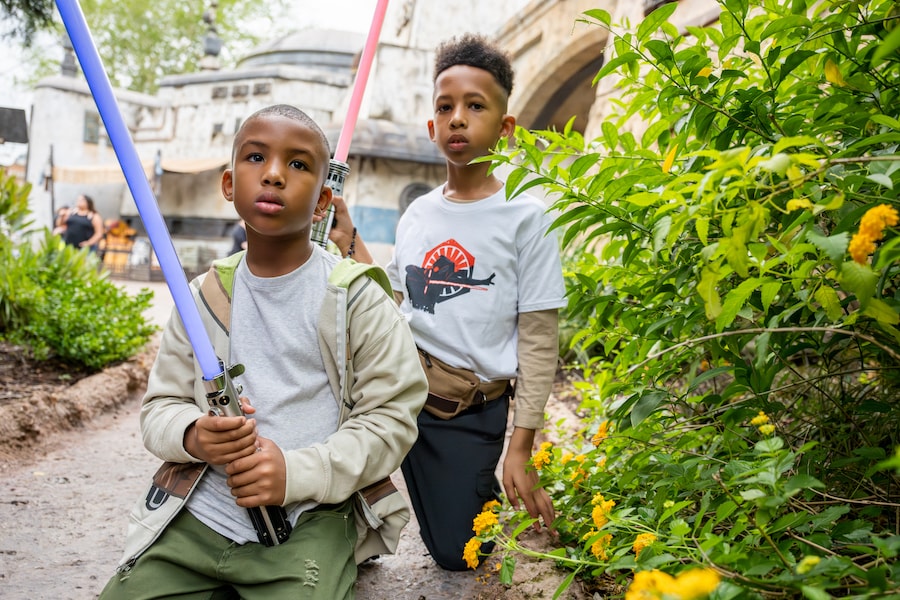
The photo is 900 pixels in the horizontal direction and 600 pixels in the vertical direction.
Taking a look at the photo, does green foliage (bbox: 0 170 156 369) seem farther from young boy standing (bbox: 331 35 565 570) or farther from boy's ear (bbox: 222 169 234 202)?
boy's ear (bbox: 222 169 234 202)

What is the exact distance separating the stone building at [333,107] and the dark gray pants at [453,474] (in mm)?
3574

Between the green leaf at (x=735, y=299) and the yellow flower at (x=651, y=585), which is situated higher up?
the green leaf at (x=735, y=299)

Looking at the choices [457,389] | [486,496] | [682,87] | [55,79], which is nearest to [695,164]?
[682,87]

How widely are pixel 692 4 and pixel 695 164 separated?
411cm

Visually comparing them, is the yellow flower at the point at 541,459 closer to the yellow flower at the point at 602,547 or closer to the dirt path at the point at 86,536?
the dirt path at the point at 86,536

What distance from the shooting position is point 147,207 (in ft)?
4.09

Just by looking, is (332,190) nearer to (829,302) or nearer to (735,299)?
(735,299)

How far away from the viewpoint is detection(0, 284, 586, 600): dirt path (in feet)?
6.10

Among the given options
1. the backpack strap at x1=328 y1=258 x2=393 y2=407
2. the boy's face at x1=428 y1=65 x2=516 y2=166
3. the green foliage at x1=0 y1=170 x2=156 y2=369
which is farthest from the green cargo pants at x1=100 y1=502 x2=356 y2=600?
the green foliage at x1=0 y1=170 x2=156 y2=369

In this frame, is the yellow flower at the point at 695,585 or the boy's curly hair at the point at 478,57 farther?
the boy's curly hair at the point at 478,57

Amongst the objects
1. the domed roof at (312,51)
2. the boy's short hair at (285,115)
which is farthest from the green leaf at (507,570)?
the domed roof at (312,51)

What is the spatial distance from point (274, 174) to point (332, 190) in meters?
0.40

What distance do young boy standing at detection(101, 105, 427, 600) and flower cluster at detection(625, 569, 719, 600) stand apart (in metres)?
0.74

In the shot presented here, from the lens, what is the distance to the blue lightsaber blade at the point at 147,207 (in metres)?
1.21
